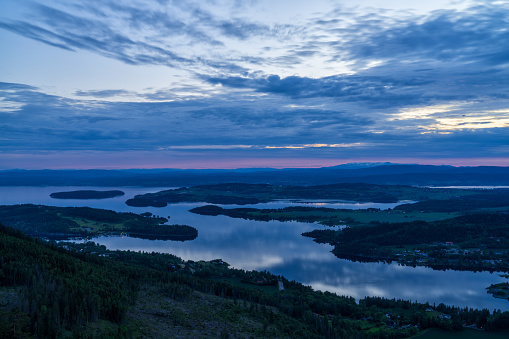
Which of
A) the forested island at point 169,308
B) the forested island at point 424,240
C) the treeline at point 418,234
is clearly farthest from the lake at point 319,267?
the forested island at point 169,308

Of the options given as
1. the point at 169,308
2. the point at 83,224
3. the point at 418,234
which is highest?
the point at 169,308

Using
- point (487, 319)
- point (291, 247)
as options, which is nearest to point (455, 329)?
point (487, 319)

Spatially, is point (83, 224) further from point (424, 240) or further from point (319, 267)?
point (424, 240)

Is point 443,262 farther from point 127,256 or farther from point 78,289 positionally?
point 78,289

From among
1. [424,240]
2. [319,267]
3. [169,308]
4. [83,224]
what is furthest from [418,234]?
[83,224]

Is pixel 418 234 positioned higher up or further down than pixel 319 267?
higher up

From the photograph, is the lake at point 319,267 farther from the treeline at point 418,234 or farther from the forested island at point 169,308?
the forested island at point 169,308
